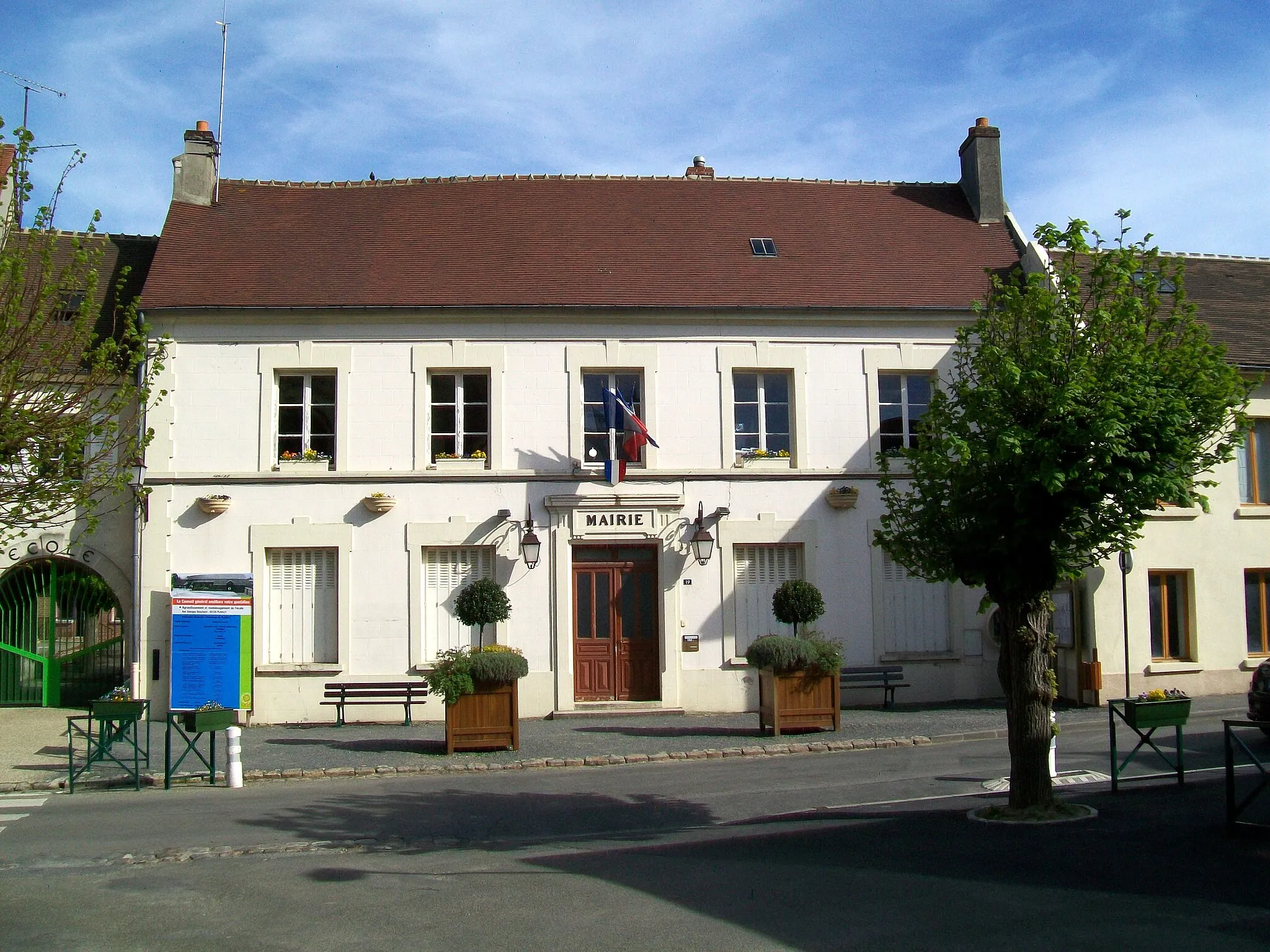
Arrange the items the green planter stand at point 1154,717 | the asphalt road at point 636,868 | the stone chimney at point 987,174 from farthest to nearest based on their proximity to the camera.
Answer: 1. the stone chimney at point 987,174
2. the green planter stand at point 1154,717
3. the asphalt road at point 636,868

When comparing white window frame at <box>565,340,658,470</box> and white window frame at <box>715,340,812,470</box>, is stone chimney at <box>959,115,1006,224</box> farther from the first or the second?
white window frame at <box>565,340,658,470</box>

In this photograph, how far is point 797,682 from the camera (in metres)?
14.9

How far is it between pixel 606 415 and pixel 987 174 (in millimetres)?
9058

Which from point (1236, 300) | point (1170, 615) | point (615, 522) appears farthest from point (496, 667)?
point (1236, 300)

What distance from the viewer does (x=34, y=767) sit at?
1355cm

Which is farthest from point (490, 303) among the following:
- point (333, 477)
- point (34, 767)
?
point (34, 767)

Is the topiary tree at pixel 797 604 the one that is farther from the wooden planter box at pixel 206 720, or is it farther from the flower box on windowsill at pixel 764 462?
the wooden planter box at pixel 206 720

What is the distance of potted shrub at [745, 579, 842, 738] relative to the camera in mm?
14742

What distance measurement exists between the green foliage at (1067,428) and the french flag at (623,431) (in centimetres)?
796

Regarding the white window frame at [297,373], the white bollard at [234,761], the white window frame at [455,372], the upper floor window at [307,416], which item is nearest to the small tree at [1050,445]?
the white bollard at [234,761]

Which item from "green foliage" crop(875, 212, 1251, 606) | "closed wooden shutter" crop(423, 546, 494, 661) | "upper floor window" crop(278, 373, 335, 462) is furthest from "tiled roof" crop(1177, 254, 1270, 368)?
"upper floor window" crop(278, 373, 335, 462)

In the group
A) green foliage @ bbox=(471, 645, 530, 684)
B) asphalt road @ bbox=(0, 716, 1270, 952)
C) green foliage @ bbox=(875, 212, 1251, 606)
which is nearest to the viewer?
A: asphalt road @ bbox=(0, 716, 1270, 952)

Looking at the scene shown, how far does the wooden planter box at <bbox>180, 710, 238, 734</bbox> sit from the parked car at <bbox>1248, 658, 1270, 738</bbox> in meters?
11.8

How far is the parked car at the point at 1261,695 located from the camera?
13188 millimetres
